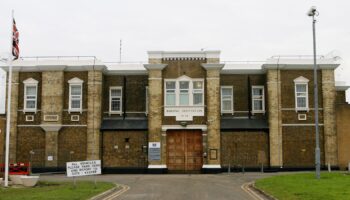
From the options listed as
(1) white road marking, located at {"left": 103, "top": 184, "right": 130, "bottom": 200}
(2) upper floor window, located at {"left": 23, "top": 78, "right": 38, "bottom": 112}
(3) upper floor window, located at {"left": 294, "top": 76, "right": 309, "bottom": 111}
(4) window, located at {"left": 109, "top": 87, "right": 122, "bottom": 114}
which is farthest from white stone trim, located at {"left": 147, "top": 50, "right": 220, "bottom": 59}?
(1) white road marking, located at {"left": 103, "top": 184, "right": 130, "bottom": 200}

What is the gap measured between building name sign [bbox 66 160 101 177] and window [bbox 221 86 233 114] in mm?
16779

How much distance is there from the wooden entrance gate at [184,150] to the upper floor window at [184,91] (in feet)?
7.36

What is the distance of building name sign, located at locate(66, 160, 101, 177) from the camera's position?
2227 cm

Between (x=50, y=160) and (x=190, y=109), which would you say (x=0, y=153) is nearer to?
(x=50, y=160)

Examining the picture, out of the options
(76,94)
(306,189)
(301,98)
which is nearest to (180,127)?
(76,94)

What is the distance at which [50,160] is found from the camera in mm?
35906

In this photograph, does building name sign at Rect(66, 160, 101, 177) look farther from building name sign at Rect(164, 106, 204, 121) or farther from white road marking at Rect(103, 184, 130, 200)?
building name sign at Rect(164, 106, 204, 121)

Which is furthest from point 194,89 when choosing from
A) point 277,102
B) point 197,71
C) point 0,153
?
point 0,153

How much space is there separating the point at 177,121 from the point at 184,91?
234cm

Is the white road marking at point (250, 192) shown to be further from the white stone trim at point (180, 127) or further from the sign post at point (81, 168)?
the white stone trim at point (180, 127)

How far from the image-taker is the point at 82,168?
22.8 metres

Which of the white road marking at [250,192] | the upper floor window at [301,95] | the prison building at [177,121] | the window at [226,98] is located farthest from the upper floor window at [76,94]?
the white road marking at [250,192]

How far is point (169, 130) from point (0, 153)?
469 inches

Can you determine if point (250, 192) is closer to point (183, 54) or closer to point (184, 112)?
point (184, 112)
